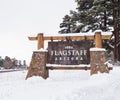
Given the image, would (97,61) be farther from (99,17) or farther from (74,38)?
(99,17)

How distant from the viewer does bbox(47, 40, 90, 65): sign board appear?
14266 millimetres

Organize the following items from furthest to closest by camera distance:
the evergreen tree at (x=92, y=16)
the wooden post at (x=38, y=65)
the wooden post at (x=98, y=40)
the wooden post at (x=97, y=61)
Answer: the evergreen tree at (x=92, y=16) < the wooden post at (x=38, y=65) < the wooden post at (x=98, y=40) < the wooden post at (x=97, y=61)

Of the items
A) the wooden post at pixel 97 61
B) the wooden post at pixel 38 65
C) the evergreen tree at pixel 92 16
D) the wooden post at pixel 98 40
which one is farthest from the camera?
the evergreen tree at pixel 92 16

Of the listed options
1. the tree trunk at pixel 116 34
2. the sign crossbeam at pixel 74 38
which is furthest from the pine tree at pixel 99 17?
the sign crossbeam at pixel 74 38

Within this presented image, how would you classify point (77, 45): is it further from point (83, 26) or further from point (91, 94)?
point (83, 26)

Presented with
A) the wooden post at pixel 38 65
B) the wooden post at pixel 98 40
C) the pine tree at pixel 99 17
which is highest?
the pine tree at pixel 99 17

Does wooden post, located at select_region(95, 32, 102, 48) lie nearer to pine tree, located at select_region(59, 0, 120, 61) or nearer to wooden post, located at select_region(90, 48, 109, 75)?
wooden post, located at select_region(90, 48, 109, 75)

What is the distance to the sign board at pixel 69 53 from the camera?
1427 cm

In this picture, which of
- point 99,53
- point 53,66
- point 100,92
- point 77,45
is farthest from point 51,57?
point 100,92

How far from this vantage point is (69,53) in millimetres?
14445

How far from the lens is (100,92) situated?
9055mm

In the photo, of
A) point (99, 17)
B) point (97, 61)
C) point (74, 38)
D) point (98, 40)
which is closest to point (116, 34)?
point (99, 17)

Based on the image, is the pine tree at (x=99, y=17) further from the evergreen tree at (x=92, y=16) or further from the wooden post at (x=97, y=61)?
the wooden post at (x=97, y=61)

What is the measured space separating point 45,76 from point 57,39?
2.06 meters
